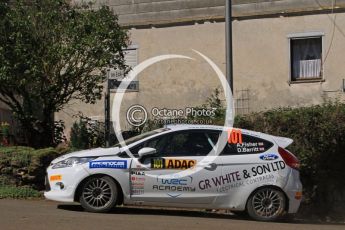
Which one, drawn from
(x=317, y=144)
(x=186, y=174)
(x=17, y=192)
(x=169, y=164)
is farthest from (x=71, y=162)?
(x=317, y=144)

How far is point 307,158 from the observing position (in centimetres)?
1313

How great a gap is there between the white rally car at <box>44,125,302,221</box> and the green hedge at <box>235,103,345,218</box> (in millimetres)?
2182

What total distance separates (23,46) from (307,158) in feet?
22.6

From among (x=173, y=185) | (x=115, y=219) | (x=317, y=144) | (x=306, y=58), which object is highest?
(x=306, y=58)

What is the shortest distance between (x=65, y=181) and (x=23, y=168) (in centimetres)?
290

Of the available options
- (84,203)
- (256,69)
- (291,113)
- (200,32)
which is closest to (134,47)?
(200,32)

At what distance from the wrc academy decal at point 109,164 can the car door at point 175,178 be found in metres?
0.19

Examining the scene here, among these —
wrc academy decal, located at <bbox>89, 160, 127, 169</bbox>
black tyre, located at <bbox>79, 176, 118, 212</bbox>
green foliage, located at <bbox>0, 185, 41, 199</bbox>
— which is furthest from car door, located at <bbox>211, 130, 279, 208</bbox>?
green foliage, located at <bbox>0, 185, 41, 199</bbox>

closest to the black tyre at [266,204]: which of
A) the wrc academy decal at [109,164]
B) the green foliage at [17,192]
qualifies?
the wrc academy decal at [109,164]

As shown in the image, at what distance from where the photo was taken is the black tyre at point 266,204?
1090 cm

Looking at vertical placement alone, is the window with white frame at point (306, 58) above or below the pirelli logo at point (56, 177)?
above

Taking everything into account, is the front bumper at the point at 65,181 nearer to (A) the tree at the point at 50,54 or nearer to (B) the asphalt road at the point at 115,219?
(B) the asphalt road at the point at 115,219

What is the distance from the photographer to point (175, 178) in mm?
10695

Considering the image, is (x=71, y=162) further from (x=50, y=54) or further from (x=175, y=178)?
(x=50, y=54)
